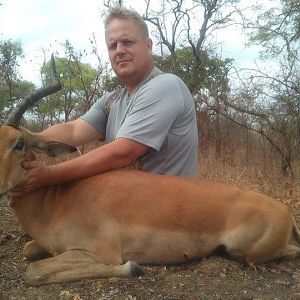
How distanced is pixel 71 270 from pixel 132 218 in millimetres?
592

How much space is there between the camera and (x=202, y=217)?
3.75m

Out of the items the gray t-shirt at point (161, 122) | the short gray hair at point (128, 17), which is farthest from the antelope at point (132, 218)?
the short gray hair at point (128, 17)

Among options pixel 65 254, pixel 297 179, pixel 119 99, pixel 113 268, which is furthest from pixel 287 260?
pixel 297 179

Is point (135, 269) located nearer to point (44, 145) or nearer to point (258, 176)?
point (44, 145)

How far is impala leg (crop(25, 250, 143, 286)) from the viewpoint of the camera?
3395mm

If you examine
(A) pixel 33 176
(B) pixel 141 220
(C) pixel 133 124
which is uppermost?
(C) pixel 133 124

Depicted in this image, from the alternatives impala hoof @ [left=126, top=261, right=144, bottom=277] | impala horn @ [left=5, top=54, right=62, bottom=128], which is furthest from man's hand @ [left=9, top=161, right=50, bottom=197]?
impala hoof @ [left=126, top=261, right=144, bottom=277]

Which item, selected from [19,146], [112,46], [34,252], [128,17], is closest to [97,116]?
[112,46]

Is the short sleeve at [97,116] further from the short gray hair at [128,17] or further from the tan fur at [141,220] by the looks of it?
the tan fur at [141,220]

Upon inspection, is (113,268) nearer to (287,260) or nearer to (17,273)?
(17,273)

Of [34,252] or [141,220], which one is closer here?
[141,220]

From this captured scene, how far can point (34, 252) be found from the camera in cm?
394

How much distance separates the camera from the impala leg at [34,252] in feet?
12.9

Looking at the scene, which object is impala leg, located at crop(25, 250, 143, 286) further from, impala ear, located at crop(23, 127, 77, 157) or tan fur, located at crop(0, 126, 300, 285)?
impala ear, located at crop(23, 127, 77, 157)
